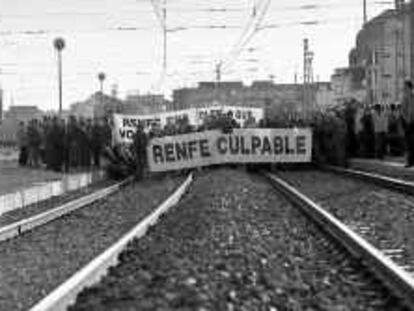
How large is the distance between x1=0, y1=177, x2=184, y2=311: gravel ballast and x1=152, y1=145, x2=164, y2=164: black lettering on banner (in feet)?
29.3

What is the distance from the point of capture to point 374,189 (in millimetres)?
21281

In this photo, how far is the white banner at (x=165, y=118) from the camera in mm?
34719

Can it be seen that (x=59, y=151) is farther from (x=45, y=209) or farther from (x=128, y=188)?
(x=45, y=209)

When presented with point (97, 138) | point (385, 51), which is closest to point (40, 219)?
point (97, 138)

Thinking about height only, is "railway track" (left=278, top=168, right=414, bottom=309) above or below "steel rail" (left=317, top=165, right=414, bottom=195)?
below

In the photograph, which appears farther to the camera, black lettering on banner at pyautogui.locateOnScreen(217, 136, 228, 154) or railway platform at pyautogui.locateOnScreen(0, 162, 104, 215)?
black lettering on banner at pyautogui.locateOnScreen(217, 136, 228, 154)

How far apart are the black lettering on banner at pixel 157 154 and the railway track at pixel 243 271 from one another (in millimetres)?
16609

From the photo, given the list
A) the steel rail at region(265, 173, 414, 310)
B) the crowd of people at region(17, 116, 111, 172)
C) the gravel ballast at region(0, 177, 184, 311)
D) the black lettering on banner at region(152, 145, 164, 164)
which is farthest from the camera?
the crowd of people at region(17, 116, 111, 172)

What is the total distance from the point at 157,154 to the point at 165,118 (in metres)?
3.95

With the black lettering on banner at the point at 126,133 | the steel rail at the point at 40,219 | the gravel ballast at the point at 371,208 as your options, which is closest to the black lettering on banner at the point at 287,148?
the black lettering on banner at the point at 126,133

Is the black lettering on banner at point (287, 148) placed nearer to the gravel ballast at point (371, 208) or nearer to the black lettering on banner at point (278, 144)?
the black lettering on banner at point (278, 144)

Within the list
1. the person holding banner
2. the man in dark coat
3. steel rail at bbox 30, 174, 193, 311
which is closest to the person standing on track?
the person holding banner

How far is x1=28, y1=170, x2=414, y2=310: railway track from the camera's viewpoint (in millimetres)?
7984

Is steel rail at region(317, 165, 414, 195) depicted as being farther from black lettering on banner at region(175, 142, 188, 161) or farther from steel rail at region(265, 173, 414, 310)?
black lettering on banner at region(175, 142, 188, 161)
